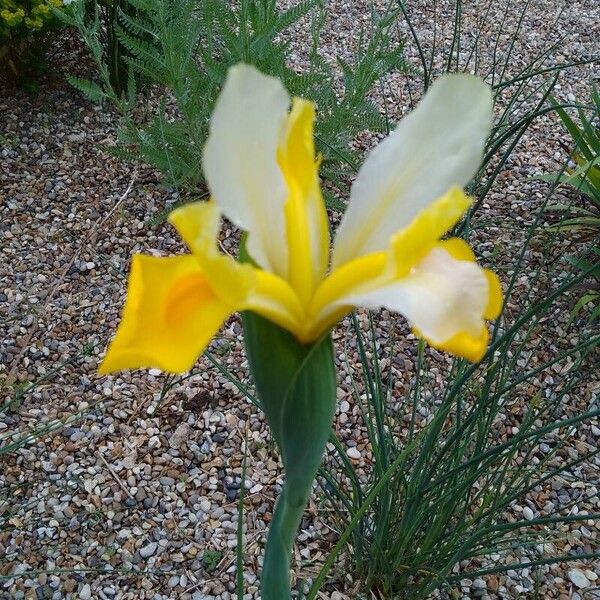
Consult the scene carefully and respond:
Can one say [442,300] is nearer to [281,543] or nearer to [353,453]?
[281,543]

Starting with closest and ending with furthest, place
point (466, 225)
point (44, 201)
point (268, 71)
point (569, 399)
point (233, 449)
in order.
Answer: point (466, 225) < point (233, 449) < point (569, 399) < point (268, 71) < point (44, 201)

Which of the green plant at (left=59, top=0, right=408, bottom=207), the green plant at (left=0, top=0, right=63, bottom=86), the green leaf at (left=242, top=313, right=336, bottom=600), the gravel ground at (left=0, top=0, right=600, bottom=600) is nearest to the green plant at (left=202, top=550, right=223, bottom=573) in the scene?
the gravel ground at (left=0, top=0, right=600, bottom=600)

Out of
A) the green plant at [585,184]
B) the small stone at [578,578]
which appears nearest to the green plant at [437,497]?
the small stone at [578,578]

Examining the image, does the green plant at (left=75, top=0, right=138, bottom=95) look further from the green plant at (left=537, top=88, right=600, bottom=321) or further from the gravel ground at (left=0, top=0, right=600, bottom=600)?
the green plant at (left=537, top=88, right=600, bottom=321)

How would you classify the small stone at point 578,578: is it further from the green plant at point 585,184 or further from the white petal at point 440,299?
the white petal at point 440,299

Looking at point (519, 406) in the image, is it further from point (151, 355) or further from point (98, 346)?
point (151, 355)

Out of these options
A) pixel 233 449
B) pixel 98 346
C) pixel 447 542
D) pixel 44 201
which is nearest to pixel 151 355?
pixel 447 542
